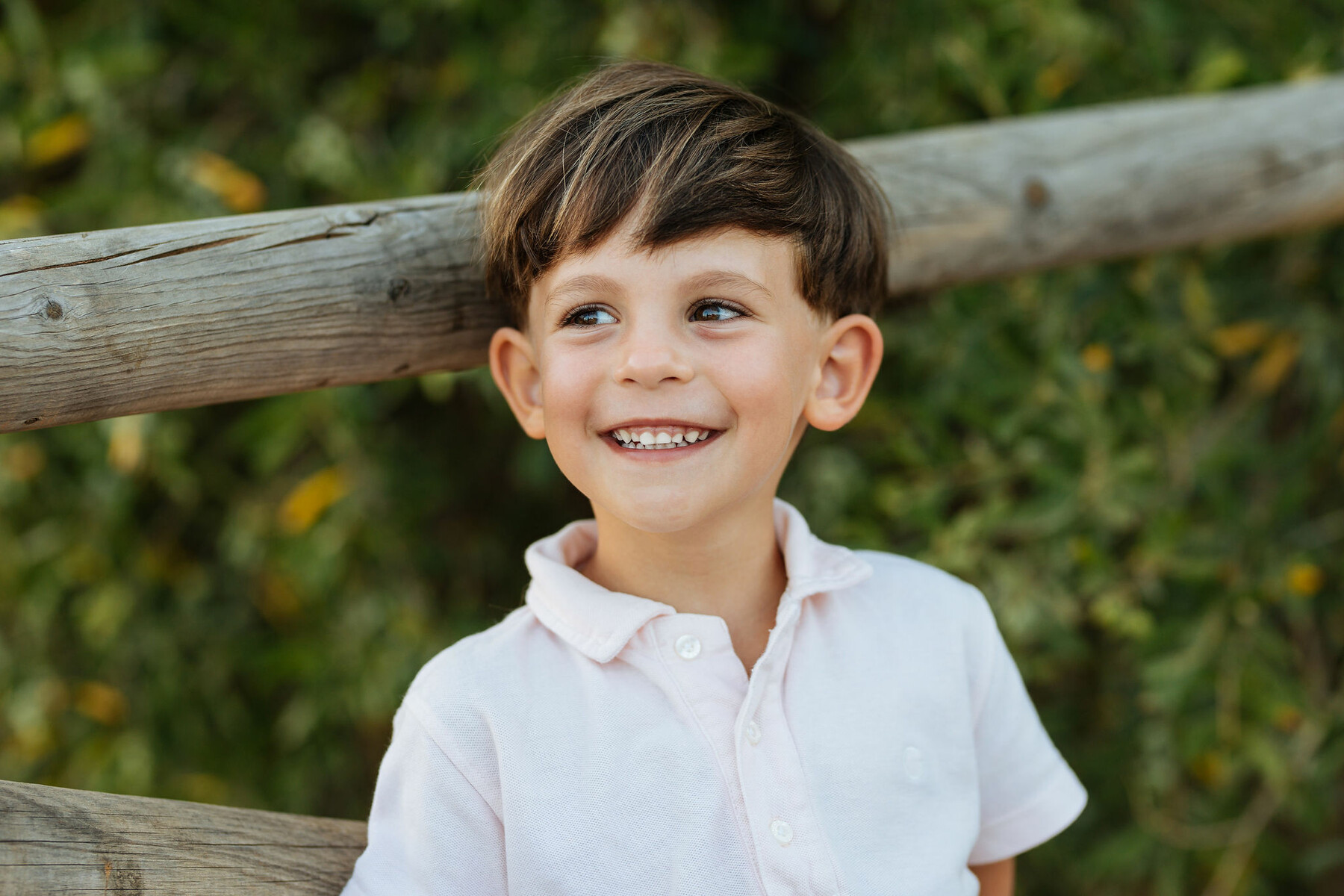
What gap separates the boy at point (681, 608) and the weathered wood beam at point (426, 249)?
0.32ft

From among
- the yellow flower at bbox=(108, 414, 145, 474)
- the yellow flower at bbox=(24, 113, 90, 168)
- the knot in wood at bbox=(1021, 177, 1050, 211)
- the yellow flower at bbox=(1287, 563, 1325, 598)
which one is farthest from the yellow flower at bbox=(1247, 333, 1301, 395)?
the yellow flower at bbox=(24, 113, 90, 168)

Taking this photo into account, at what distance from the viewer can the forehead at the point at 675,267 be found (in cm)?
95

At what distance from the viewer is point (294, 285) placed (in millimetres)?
953

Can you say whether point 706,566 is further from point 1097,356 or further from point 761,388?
point 1097,356

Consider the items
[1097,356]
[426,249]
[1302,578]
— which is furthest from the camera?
[1302,578]

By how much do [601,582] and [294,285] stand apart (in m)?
0.40

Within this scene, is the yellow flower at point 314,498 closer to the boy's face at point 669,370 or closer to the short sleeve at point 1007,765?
the boy's face at point 669,370

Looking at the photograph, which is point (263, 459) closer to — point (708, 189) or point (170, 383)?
point (170, 383)

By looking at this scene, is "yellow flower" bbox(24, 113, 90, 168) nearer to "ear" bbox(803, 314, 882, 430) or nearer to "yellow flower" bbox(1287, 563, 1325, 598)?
"ear" bbox(803, 314, 882, 430)

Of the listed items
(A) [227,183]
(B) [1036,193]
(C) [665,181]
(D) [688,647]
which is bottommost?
(D) [688,647]

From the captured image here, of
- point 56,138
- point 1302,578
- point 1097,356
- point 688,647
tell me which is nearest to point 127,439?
point 56,138

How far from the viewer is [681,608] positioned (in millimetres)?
1071

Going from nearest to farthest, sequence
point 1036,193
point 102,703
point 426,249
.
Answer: point 426,249 → point 1036,193 → point 102,703

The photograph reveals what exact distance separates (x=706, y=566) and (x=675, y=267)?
29 centimetres
